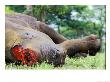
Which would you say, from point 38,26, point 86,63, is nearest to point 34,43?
point 38,26

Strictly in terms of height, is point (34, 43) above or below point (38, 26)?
below

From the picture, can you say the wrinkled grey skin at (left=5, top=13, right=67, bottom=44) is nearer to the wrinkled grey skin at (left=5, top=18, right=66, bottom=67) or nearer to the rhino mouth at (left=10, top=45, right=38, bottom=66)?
the wrinkled grey skin at (left=5, top=18, right=66, bottom=67)

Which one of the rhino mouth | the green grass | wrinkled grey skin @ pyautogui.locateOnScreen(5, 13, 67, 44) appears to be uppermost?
wrinkled grey skin @ pyautogui.locateOnScreen(5, 13, 67, 44)

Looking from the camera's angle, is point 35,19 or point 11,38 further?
point 35,19

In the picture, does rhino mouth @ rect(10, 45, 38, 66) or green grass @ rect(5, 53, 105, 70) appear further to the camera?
green grass @ rect(5, 53, 105, 70)

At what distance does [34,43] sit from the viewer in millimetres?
3637

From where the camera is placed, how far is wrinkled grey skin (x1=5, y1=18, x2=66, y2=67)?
143 inches

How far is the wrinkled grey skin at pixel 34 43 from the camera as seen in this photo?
11.9 ft

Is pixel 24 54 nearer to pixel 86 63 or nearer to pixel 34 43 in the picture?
pixel 34 43

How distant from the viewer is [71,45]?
12.8 ft

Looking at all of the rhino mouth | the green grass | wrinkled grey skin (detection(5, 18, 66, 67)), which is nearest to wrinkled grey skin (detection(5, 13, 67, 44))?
Answer: wrinkled grey skin (detection(5, 18, 66, 67))
